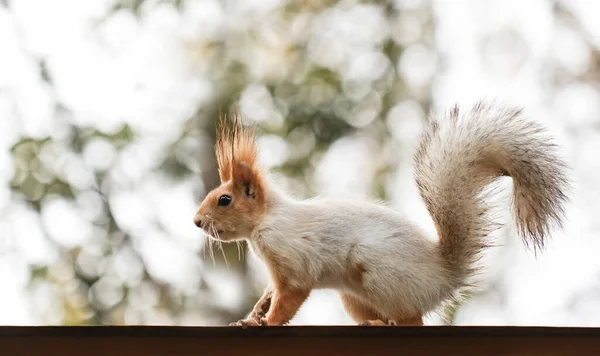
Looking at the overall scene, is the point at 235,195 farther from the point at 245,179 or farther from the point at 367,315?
the point at 367,315

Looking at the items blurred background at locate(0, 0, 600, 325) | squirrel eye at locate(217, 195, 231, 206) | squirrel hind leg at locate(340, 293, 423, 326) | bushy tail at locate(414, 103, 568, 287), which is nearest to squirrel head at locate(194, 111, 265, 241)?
squirrel eye at locate(217, 195, 231, 206)

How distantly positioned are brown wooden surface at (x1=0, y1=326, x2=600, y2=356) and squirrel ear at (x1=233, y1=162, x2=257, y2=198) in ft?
1.47

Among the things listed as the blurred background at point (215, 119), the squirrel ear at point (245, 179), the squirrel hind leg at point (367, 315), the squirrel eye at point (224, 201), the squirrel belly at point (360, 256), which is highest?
the squirrel ear at point (245, 179)

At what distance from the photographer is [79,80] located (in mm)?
3182

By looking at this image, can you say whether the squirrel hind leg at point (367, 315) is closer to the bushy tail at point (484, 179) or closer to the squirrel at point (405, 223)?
the squirrel at point (405, 223)

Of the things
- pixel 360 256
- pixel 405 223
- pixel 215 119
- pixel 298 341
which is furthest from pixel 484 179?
pixel 215 119

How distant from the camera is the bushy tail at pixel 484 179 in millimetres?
1392

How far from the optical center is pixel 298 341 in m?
1.09

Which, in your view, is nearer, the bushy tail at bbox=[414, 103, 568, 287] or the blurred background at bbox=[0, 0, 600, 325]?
the bushy tail at bbox=[414, 103, 568, 287]

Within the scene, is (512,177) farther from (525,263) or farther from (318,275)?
(525,263)

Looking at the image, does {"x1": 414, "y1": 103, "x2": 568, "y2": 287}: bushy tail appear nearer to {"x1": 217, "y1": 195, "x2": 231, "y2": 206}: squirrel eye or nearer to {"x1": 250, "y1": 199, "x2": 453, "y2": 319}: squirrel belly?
{"x1": 250, "y1": 199, "x2": 453, "y2": 319}: squirrel belly

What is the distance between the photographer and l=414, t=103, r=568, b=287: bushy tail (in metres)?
1.39

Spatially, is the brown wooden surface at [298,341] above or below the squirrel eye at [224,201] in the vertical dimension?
above

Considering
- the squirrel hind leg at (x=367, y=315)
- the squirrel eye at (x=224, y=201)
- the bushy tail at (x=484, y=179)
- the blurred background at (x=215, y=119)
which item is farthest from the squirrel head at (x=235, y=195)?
the blurred background at (x=215, y=119)
